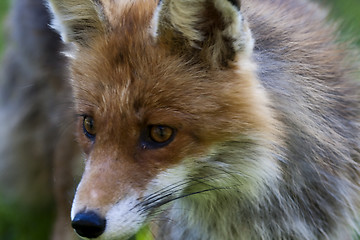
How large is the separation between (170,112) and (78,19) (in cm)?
105

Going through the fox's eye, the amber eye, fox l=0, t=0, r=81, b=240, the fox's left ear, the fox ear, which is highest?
the fox's left ear

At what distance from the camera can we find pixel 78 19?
412 cm

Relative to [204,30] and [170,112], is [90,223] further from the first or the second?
[204,30]

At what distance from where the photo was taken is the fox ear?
3.98 m

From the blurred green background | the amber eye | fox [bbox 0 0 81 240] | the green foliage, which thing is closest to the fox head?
the amber eye

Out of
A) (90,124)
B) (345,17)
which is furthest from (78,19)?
(345,17)

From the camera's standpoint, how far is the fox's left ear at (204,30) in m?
3.54

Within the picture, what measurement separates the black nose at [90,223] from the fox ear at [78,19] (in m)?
1.32

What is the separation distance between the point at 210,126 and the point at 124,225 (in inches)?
31.2

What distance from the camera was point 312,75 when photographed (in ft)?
13.8

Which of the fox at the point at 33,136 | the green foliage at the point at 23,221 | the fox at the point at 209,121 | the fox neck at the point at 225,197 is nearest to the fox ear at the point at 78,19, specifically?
the fox at the point at 209,121

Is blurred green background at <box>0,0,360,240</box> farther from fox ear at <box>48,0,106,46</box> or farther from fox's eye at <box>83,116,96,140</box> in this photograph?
fox ear at <box>48,0,106,46</box>

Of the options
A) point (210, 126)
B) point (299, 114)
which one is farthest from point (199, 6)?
point (299, 114)

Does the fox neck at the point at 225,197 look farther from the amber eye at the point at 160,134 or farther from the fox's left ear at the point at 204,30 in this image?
the fox's left ear at the point at 204,30
